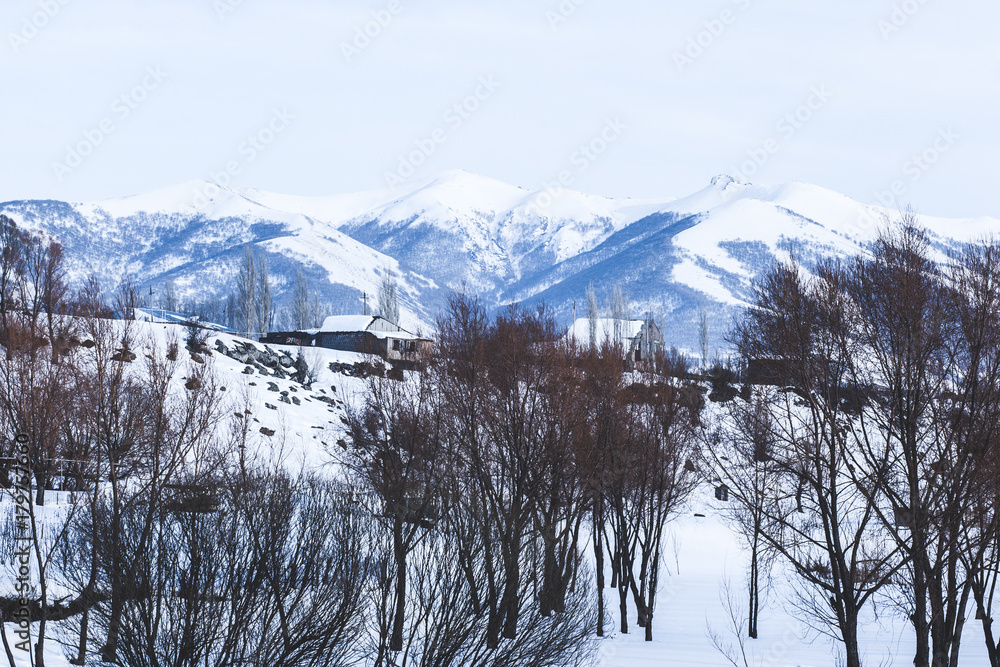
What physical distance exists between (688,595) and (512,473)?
21929 mm

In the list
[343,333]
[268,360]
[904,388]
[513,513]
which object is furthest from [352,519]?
[343,333]

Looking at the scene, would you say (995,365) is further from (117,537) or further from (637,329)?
(637,329)

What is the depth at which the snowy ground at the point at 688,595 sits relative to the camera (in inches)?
1286

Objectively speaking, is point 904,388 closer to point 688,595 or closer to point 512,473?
point 512,473

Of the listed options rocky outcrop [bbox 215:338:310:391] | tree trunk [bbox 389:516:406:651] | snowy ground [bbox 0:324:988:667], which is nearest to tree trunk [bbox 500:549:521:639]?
tree trunk [bbox 389:516:406:651]

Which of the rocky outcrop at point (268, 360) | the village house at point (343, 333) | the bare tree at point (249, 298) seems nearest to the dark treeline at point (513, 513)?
the rocky outcrop at point (268, 360)

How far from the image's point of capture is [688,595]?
45312 mm

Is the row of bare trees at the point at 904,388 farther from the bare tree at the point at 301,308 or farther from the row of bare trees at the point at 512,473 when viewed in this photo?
the bare tree at the point at 301,308

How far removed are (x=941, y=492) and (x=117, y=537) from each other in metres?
17.7

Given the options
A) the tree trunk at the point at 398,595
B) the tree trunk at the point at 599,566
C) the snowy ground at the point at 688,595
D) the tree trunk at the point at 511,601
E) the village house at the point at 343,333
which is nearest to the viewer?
the tree trunk at the point at 511,601

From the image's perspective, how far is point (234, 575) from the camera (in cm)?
1795

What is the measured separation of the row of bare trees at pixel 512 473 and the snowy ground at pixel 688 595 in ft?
7.26

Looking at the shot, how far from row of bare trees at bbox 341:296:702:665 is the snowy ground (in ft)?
7.26

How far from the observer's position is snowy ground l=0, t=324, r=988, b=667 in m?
32.7
